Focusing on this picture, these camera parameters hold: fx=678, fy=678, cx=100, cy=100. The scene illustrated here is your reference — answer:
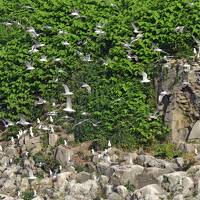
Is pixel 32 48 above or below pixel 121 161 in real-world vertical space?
above

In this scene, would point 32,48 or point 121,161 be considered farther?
point 32,48

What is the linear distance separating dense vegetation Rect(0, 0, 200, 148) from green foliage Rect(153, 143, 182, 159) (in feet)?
1.82

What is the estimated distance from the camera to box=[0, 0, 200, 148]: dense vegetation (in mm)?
22422

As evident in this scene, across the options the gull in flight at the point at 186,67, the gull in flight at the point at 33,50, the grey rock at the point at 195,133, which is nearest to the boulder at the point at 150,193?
the grey rock at the point at 195,133

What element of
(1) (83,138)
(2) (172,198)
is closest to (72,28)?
(1) (83,138)

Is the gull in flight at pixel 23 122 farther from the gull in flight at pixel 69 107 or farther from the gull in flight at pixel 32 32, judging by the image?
the gull in flight at pixel 32 32

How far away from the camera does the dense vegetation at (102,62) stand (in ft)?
73.6

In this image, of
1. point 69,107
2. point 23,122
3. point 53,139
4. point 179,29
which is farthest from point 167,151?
point 23,122

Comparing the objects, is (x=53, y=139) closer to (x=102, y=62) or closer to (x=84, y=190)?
(x=84, y=190)

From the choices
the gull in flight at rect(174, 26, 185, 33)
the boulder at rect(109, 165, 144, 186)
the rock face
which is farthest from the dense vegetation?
the boulder at rect(109, 165, 144, 186)

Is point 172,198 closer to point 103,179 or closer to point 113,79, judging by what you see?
point 103,179

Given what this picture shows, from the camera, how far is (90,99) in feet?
76.5

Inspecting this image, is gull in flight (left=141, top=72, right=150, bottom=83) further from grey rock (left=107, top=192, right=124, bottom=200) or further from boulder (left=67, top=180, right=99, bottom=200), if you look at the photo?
grey rock (left=107, top=192, right=124, bottom=200)

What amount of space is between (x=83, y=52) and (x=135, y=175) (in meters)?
7.36
